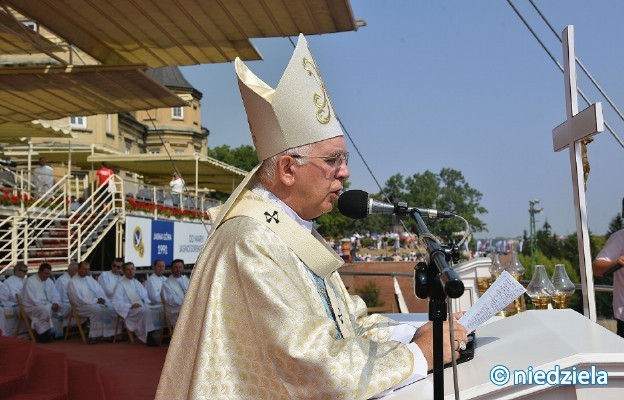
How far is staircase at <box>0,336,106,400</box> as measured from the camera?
472 cm

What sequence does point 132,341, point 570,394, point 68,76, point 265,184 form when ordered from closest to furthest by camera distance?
point 570,394 < point 265,184 < point 68,76 < point 132,341

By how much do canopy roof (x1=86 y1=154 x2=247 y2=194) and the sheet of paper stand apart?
17.4 m

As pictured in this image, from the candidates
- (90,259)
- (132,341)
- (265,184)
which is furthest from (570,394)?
(90,259)

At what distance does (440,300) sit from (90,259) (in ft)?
59.1

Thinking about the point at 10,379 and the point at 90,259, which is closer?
the point at 10,379

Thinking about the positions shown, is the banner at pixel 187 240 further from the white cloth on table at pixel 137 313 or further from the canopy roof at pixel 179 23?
the canopy roof at pixel 179 23

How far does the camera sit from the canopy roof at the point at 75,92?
20.6 feet

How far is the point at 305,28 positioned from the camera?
5.95m

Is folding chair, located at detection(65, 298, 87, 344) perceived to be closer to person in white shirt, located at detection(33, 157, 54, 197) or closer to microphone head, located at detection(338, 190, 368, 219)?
person in white shirt, located at detection(33, 157, 54, 197)

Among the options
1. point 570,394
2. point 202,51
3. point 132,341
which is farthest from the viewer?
point 132,341

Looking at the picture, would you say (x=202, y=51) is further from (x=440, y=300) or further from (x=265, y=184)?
(x=440, y=300)

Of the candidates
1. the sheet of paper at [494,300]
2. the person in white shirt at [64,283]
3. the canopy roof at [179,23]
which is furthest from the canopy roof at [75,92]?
the sheet of paper at [494,300]

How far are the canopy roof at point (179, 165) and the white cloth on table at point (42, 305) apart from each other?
29.1ft

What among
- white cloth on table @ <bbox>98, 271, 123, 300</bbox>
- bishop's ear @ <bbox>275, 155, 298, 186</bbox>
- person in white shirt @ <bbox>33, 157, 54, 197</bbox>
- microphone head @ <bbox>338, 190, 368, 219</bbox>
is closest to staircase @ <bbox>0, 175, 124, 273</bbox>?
person in white shirt @ <bbox>33, 157, 54, 197</bbox>
